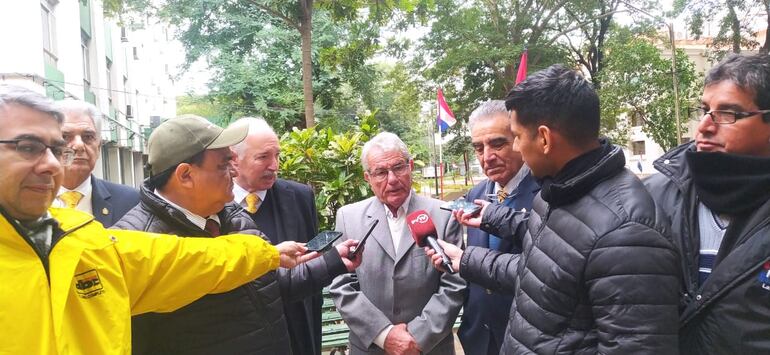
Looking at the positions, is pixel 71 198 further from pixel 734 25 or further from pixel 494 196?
pixel 734 25

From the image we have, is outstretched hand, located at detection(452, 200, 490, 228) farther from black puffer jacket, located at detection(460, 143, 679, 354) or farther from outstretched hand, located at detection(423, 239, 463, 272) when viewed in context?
black puffer jacket, located at detection(460, 143, 679, 354)

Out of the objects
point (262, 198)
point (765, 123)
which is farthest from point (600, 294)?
point (262, 198)

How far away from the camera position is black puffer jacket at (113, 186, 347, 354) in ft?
6.93

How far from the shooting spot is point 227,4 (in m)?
19.2

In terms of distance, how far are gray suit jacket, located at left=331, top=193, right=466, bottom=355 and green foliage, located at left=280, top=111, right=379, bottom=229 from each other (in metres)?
2.47

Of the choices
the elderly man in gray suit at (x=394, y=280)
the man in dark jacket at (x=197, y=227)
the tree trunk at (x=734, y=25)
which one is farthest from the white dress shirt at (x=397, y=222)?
the tree trunk at (x=734, y=25)

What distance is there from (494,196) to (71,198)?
2365 millimetres

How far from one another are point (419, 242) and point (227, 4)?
60.6 feet

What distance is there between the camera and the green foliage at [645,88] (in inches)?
751

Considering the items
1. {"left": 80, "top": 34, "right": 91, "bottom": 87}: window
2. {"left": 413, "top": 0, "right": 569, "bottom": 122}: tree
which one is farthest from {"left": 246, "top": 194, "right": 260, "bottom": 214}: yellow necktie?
{"left": 413, "top": 0, "right": 569, "bottom": 122}: tree

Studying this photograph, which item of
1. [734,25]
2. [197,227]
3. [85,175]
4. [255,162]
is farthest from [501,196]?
[734,25]

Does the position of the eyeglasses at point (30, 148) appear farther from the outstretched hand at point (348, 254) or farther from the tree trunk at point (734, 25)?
the tree trunk at point (734, 25)

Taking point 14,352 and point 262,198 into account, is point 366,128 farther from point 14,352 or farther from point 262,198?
point 14,352

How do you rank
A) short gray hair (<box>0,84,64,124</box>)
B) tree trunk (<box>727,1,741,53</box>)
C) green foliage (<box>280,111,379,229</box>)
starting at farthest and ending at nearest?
tree trunk (<box>727,1,741,53</box>) → green foliage (<box>280,111,379,229</box>) → short gray hair (<box>0,84,64,124</box>)
